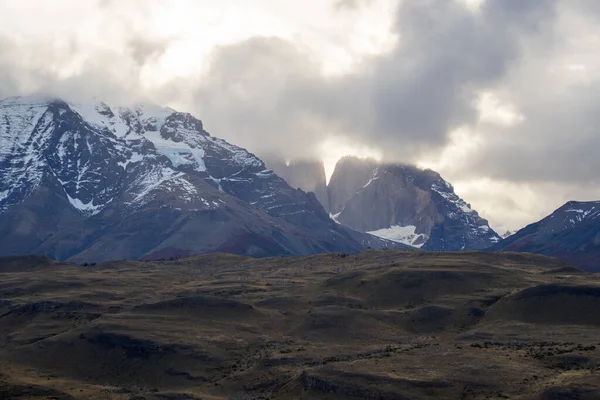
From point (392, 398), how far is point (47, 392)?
63.7 m

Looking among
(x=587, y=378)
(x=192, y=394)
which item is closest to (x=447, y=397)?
(x=587, y=378)

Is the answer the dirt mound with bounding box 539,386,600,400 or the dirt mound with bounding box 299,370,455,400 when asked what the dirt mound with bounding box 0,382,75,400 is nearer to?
the dirt mound with bounding box 299,370,455,400

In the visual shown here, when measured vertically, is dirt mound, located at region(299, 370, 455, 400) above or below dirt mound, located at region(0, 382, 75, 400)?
above

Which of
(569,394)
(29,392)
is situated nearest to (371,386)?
(569,394)

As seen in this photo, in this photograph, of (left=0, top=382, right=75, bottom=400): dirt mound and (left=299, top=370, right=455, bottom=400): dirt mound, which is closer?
(left=299, top=370, right=455, bottom=400): dirt mound

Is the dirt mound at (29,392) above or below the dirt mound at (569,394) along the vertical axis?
below

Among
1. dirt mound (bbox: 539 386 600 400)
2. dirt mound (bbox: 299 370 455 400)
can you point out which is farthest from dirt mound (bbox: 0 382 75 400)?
dirt mound (bbox: 539 386 600 400)

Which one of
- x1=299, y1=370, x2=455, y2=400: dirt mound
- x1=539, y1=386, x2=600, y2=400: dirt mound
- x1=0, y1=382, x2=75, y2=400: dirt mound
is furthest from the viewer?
x1=0, y1=382, x2=75, y2=400: dirt mound

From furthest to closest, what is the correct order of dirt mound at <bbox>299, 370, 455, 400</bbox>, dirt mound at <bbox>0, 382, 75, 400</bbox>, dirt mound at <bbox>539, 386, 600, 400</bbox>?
dirt mound at <bbox>0, 382, 75, 400</bbox> → dirt mound at <bbox>299, 370, 455, 400</bbox> → dirt mound at <bbox>539, 386, 600, 400</bbox>

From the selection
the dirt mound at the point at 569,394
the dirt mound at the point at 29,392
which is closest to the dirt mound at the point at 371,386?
the dirt mound at the point at 569,394

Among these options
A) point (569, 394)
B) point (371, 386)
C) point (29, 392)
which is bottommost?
point (29, 392)

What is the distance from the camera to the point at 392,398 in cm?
17238

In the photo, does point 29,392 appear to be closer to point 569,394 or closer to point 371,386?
point 371,386

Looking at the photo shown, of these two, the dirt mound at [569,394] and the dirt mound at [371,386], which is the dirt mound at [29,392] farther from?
the dirt mound at [569,394]
